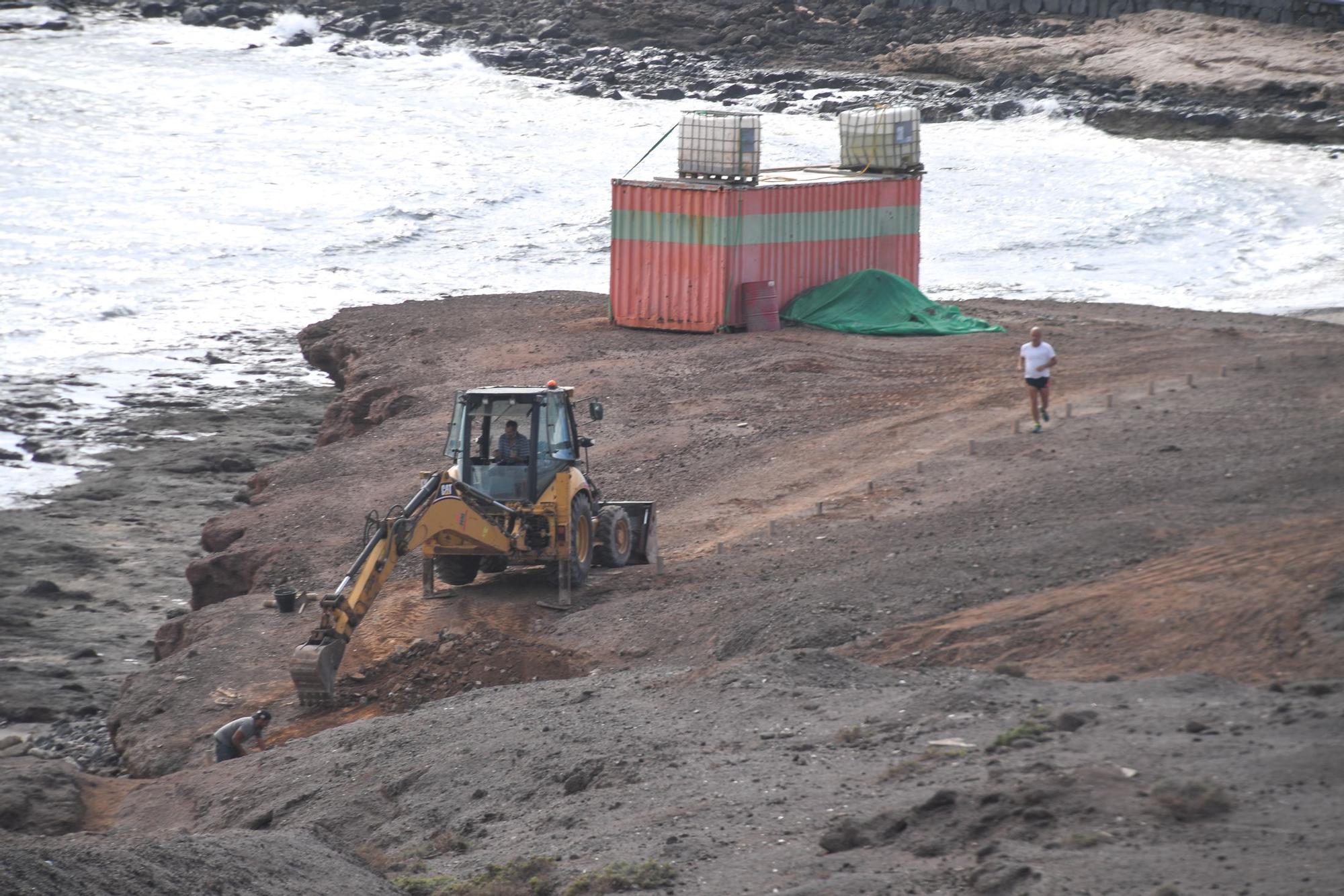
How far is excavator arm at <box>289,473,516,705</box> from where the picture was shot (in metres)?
14.6

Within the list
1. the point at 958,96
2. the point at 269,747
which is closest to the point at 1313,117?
the point at 958,96

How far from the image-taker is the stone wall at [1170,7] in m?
57.2

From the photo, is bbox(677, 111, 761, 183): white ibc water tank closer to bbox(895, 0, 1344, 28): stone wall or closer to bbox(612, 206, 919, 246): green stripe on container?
bbox(612, 206, 919, 246): green stripe on container

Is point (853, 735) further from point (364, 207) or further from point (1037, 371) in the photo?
point (364, 207)

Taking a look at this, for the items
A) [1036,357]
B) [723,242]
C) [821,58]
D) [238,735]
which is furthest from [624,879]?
[821,58]

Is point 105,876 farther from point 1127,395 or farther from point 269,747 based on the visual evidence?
point 1127,395

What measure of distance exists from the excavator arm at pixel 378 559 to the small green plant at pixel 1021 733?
6575 millimetres

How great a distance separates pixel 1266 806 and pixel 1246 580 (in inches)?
198

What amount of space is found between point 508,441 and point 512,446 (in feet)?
0.23

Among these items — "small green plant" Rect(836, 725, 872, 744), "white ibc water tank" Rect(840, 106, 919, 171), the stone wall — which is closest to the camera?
"small green plant" Rect(836, 725, 872, 744)

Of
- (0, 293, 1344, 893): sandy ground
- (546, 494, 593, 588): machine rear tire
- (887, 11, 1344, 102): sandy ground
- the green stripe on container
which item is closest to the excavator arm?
Answer: (0, 293, 1344, 893): sandy ground

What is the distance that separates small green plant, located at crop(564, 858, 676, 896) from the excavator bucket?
18.4 feet

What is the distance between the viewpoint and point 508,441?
55.2 feet

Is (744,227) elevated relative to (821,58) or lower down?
lower down
